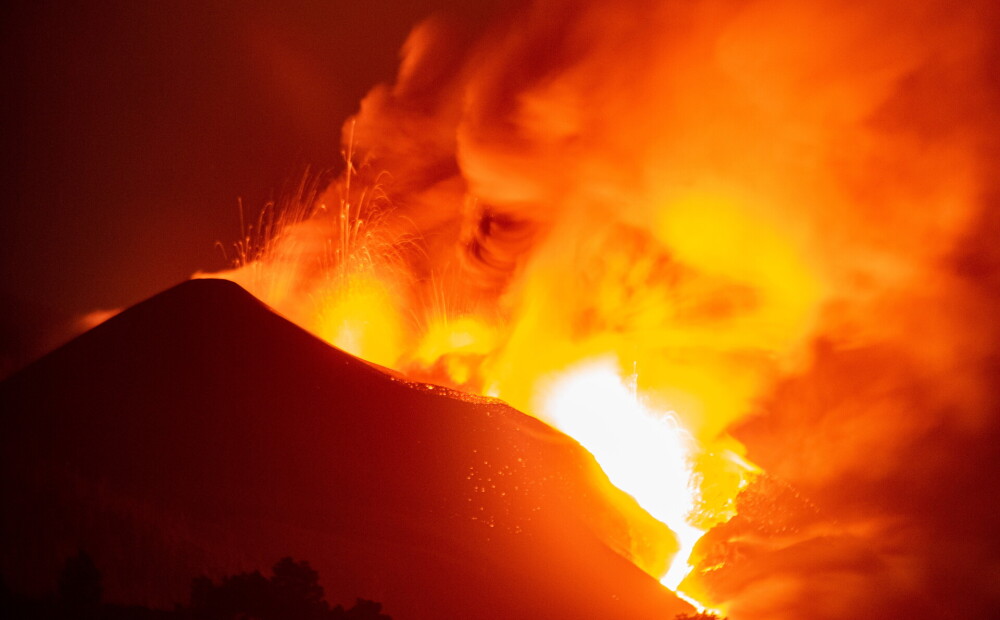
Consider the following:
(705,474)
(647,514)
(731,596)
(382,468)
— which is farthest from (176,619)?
(705,474)

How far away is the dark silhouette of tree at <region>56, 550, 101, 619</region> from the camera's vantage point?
967cm

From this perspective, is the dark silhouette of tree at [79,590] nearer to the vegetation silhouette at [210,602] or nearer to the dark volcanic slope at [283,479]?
the vegetation silhouette at [210,602]

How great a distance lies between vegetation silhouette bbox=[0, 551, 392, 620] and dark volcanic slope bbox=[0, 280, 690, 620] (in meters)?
0.72

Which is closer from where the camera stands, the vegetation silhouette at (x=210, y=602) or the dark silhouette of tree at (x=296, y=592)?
A: the vegetation silhouette at (x=210, y=602)

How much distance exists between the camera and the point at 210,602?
10258 millimetres

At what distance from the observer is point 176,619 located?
1021 centimetres

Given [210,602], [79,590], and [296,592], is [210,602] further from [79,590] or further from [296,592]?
[79,590]

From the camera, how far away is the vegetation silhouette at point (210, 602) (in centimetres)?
969

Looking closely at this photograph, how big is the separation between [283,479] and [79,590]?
4697 mm

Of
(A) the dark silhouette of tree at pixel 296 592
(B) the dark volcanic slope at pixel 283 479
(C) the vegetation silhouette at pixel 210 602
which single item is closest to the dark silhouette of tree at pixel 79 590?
(C) the vegetation silhouette at pixel 210 602

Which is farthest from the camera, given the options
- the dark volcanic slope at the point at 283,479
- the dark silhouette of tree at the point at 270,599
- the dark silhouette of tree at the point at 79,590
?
the dark volcanic slope at the point at 283,479

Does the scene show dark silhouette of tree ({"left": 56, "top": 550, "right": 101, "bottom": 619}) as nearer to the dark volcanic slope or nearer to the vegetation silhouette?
the vegetation silhouette

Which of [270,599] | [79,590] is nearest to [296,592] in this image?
[270,599]

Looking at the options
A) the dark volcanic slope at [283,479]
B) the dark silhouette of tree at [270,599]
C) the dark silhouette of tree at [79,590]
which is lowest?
the dark silhouette of tree at [79,590]
